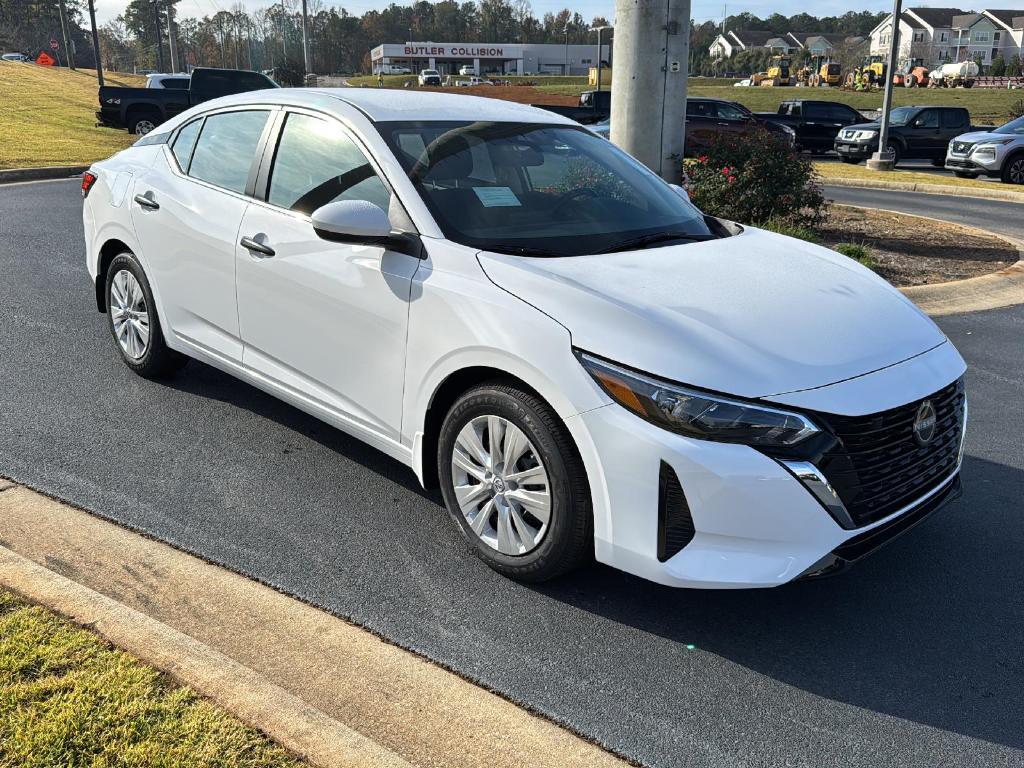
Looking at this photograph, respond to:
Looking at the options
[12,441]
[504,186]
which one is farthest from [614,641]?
[12,441]

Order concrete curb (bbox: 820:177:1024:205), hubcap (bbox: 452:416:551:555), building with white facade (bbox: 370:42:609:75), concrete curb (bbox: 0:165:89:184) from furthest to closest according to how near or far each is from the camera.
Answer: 1. building with white facade (bbox: 370:42:609:75)
2. concrete curb (bbox: 820:177:1024:205)
3. concrete curb (bbox: 0:165:89:184)
4. hubcap (bbox: 452:416:551:555)

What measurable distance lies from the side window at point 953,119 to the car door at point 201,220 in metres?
24.2

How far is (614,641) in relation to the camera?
3.20 m

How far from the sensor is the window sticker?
395 centimetres

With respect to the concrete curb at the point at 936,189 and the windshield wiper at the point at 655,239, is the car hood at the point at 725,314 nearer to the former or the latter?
the windshield wiper at the point at 655,239

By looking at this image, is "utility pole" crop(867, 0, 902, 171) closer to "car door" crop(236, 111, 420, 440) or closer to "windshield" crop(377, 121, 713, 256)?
"windshield" crop(377, 121, 713, 256)

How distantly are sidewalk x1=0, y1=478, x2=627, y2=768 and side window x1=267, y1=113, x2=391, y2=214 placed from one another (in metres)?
1.62

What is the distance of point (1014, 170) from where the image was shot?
19953 mm

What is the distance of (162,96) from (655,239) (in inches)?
875

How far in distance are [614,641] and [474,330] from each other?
1.19 m

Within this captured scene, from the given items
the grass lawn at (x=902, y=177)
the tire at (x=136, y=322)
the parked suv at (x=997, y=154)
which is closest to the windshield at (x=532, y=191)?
the tire at (x=136, y=322)

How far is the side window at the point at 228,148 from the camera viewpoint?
4625 mm

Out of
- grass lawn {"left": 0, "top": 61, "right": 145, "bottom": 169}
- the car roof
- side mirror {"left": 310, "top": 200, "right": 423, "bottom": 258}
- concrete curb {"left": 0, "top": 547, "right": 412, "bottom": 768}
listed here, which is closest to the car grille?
concrete curb {"left": 0, "top": 547, "right": 412, "bottom": 768}

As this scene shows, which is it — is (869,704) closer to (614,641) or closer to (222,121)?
(614,641)
